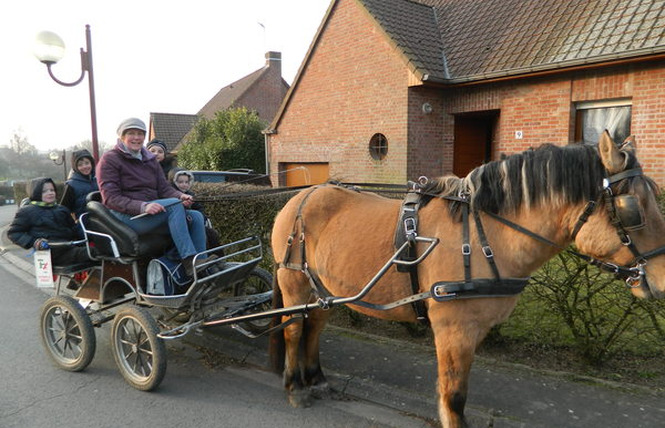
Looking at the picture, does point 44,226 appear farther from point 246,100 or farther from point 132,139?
point 246,100

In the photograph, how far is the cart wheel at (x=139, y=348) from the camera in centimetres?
352

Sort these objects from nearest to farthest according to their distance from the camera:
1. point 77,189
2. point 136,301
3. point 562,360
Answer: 1. point 562,360
2. point 136,301
3. point 77,189

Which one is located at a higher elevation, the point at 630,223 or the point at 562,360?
the point at 630,223

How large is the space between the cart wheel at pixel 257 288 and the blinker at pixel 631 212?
3.19 meters

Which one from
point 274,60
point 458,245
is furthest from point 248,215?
point 274,60

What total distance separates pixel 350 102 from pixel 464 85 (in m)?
3.34

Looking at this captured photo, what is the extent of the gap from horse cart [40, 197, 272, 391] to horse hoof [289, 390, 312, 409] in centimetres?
63

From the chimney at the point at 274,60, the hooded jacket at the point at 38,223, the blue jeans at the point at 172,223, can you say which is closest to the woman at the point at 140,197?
the blue jeans at the point at 172,223

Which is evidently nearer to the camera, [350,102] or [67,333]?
[67,333]

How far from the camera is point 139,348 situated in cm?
376

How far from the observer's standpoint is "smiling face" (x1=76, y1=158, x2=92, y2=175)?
5.22 meters

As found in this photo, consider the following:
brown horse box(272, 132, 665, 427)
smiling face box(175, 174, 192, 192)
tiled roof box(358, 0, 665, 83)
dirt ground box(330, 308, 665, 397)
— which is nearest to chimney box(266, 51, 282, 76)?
tiled roof box(358, 0, 665, 83)

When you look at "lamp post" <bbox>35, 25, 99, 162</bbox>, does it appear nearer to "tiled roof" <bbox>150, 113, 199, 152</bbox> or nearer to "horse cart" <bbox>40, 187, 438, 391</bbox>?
"horse cart" <bbox>40, 187, 438, 391</bbox>

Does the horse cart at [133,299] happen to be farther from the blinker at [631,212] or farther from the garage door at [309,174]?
the garage door at [309,174]
